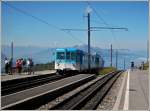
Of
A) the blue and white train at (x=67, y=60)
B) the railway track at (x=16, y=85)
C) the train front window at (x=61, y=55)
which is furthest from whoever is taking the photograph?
the train front window at (x=61, y=55)

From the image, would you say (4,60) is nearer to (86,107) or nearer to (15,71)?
(15,71)

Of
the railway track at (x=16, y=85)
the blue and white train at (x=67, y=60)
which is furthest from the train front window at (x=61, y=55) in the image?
the railway track at (x=16, y=85)

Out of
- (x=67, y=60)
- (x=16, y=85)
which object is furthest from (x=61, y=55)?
(x=16, y=85)

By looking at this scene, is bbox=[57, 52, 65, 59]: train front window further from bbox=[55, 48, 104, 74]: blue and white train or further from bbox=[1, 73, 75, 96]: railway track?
bbox=[1, 73, 75, 96]: railway track

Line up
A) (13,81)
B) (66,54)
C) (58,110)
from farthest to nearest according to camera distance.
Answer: (66,54) < (13,81) < (58,110)

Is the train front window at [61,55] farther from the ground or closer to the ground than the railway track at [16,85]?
farther from the ground

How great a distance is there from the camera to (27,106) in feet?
53.8

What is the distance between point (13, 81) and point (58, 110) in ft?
47.3

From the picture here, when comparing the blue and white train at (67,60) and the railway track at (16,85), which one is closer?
the railway track at (16,85)

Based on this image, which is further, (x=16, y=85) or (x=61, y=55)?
(x=61, y=55)

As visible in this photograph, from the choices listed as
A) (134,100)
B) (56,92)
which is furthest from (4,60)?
(134,100)

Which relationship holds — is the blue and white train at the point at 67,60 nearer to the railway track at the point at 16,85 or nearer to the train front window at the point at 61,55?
the train front window at the point at 61,55

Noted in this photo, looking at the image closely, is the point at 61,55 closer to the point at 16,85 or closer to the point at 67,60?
the point at 67,60

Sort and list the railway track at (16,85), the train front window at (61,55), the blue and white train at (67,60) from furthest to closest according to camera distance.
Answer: the train front window at (61,55) < the blue and white train at (67,60) < the railway track at (16,85)
